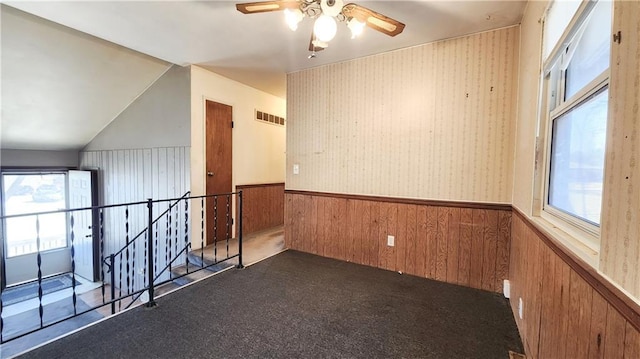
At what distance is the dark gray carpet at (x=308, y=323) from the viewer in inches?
70.5

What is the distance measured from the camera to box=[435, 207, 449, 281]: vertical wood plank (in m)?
2.87

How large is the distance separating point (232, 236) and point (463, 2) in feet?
13.6

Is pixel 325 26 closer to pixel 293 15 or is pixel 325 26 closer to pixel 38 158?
pixel 293 15

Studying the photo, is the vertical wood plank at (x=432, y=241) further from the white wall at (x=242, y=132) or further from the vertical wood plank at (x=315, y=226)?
the white wall at (x=242, y=132)

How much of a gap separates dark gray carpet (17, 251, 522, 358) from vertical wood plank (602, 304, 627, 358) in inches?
46.3

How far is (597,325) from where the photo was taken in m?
0.85

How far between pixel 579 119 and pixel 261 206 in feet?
14.2

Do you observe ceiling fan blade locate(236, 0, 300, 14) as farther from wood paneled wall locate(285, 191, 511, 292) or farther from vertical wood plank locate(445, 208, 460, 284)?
vertical wood plank locate(445, 208, 460, 284)

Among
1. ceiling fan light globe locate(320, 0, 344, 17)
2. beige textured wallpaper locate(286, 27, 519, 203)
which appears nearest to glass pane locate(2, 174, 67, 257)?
beige textured wallpaper locate(286, 27, 519, 203)

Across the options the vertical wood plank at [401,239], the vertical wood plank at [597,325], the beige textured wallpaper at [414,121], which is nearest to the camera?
the vertical wood plank at [597,325]

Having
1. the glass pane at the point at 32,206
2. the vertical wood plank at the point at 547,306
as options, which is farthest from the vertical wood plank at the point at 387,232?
the glass pane at the point at 32,206

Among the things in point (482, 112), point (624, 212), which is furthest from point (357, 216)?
point (624, 212)

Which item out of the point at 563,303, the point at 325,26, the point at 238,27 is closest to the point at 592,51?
the point at 563,303

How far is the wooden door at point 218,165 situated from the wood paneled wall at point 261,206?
1.05 feet
